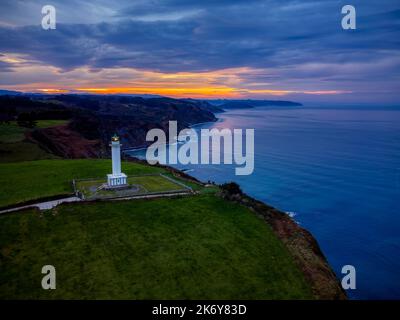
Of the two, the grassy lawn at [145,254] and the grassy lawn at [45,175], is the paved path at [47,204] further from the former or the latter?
the grassy lawn at [145,254]

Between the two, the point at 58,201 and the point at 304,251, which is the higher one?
the point at 58,201

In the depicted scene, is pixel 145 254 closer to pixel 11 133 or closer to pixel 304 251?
pixel 304 251

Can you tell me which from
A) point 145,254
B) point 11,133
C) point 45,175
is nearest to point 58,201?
point 45,175

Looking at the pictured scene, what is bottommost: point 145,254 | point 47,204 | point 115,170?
point 145,254

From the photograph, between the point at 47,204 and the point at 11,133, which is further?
the point at 11,133

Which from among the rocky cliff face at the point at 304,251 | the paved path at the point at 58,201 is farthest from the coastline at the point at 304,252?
the paved path at the point at 58,201

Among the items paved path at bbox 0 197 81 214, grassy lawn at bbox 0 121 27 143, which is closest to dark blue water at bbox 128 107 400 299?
paved path at bbox 0 197 81 214

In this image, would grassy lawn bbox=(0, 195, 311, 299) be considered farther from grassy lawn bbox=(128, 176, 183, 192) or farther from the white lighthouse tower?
grassy lawn bbox=(128, 176, 183, 192)
